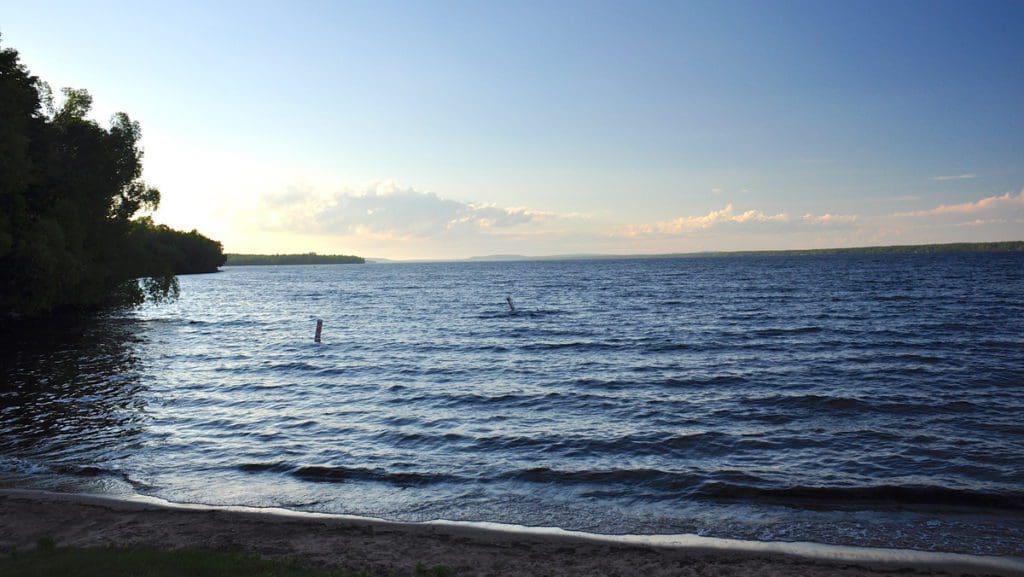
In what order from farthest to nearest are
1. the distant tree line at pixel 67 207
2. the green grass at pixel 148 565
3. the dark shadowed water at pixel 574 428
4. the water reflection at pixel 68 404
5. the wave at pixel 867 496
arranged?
the distant tree line at pixel 67 207 < the water reflection at pixel 68 404 < the dark shadowed water at pixel 574 428 < the wave at pixel 867 496 < the green grass at pixel 148 565

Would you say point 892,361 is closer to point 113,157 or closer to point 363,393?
point 363,393

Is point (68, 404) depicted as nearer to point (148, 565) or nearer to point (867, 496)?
point (148, 565)

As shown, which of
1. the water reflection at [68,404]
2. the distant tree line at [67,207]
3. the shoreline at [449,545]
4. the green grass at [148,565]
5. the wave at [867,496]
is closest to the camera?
the green grass at [148,565]

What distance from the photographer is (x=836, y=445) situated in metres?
15.5

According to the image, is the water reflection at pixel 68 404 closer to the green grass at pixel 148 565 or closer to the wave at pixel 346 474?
the wave at pixel 346 474

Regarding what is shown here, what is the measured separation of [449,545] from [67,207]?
42115 millimetres

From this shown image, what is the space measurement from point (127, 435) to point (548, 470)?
1199 cm

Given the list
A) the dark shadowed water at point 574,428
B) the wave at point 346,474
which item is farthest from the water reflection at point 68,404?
the wave at point 346,474

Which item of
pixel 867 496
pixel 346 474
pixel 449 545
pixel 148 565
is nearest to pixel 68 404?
pixel 346 474

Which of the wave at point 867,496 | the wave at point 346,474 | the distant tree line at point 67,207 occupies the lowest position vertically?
the wave at point 346,474

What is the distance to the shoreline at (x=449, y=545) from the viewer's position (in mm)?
8742

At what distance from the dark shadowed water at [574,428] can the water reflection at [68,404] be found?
0.37 ft

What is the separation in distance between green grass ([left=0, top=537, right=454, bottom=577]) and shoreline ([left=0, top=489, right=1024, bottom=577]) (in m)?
0.59

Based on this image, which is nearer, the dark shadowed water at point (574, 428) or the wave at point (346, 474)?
the dark shadowed water at point (574, 428)
